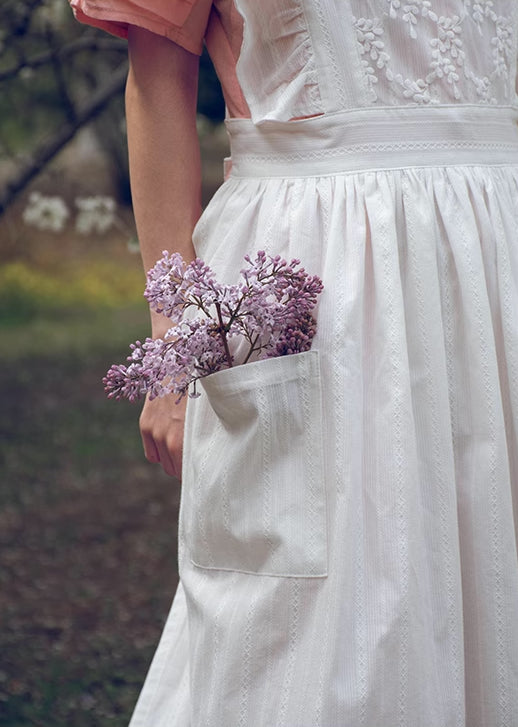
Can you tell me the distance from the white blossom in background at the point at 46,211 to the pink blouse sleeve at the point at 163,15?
6.28ft

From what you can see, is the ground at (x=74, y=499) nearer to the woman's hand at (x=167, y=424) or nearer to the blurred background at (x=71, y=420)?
the blurred background at (x=71, y=420)

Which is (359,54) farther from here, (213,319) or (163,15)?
(213,319)

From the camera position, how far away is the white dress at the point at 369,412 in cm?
111

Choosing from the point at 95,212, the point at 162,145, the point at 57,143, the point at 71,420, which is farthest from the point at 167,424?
the point at 71,420

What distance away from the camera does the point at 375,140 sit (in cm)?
120

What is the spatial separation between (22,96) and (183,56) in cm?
183

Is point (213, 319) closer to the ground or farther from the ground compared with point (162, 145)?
closer to the ground

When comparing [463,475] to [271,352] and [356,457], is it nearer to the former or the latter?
[356,457]

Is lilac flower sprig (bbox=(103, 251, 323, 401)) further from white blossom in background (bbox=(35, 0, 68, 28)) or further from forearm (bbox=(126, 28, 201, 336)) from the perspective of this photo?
white blossom in background (bbox=(35, 0, 68, 28))

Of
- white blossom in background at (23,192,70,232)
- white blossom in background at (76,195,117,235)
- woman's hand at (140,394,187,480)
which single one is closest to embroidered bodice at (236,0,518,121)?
woman's hand at (140,394,187,480)

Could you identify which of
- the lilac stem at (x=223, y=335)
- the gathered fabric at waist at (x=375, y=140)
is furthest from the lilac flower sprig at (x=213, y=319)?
the gathered fabric at waist at (x=375, y=140)

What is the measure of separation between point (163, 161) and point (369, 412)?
448 mm

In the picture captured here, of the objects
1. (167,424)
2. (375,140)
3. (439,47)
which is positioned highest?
(439,47)

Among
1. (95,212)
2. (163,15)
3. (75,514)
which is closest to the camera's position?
(163,15)
